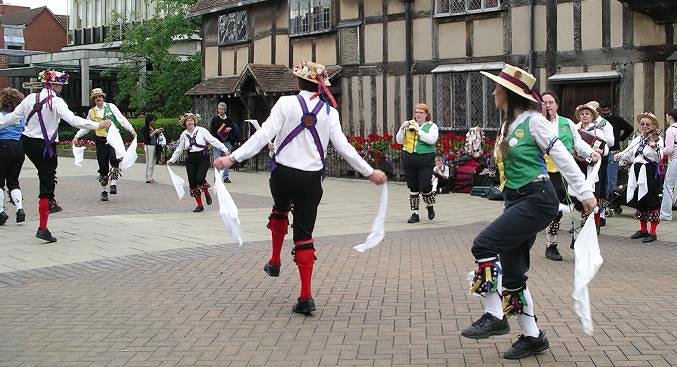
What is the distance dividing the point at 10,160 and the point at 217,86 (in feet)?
53.3

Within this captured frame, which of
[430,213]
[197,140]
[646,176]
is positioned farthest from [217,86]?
[646,176]

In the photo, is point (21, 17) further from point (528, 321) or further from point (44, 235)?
point (528, 321)

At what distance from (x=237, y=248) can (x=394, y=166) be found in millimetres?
10943

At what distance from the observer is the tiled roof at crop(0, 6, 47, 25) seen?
63.0 meters

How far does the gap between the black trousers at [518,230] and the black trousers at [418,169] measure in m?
7.02

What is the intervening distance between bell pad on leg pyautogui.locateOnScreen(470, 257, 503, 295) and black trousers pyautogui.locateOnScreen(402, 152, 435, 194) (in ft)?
23.8

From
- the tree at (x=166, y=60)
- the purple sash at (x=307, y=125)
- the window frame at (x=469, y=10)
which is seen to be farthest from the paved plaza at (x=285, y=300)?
the tree at (x=166, y=60)

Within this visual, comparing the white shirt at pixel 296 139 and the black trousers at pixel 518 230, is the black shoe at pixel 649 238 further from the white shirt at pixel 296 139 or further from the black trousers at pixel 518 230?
the black trousers at pixel 518 230

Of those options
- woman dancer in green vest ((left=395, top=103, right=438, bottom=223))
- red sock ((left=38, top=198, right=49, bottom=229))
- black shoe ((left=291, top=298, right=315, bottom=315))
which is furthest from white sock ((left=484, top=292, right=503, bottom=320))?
woman dancer in green vest ((left=395, top=103, right=438, bottom=223))

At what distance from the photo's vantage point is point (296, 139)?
655 cm

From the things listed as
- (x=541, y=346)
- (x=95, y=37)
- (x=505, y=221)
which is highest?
(x=95, y=37)

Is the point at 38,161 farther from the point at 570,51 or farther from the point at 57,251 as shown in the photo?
the point at 570,51

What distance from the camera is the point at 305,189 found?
6594mm

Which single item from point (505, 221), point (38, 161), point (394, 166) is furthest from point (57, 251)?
point (394, 166)
